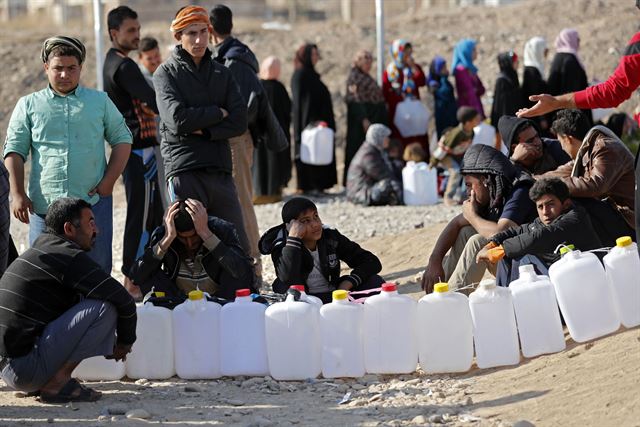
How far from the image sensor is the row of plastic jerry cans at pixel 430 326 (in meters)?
6.70

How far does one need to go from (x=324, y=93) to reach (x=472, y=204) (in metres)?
7.37

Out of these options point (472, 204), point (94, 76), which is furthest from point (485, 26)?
point (472, 204)

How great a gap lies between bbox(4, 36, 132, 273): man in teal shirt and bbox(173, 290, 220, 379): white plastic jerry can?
87 centimetres

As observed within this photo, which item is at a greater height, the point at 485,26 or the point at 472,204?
the point at 485,26

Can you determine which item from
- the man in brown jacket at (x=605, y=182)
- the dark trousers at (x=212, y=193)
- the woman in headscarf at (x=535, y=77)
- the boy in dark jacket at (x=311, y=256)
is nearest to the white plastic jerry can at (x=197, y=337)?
the boy in dark jacket at (x=311, y=256)

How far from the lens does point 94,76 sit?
21.8 m

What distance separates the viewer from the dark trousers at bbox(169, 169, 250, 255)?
26.4ft

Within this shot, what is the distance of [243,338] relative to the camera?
Answer: 6.93 meters

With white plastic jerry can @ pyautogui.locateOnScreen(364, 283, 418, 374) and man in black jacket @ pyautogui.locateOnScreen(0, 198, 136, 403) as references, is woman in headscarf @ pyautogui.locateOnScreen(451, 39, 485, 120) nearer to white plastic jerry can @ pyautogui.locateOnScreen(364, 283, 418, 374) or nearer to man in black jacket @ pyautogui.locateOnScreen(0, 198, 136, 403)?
white plastic jerry can @ pyautogui.locateOnScreen(364, 283, 418, 374)

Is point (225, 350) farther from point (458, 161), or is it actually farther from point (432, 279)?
point (458, 161)

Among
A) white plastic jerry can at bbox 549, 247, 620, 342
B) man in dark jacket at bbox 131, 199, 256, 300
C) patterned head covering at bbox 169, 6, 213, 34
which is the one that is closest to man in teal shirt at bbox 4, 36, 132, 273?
man in dark jacket at bbox 131, 199, 256, 300

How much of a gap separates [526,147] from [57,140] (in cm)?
284

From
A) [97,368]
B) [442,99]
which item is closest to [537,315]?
[97,368]

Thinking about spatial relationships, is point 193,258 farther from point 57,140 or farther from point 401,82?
point 401,82
